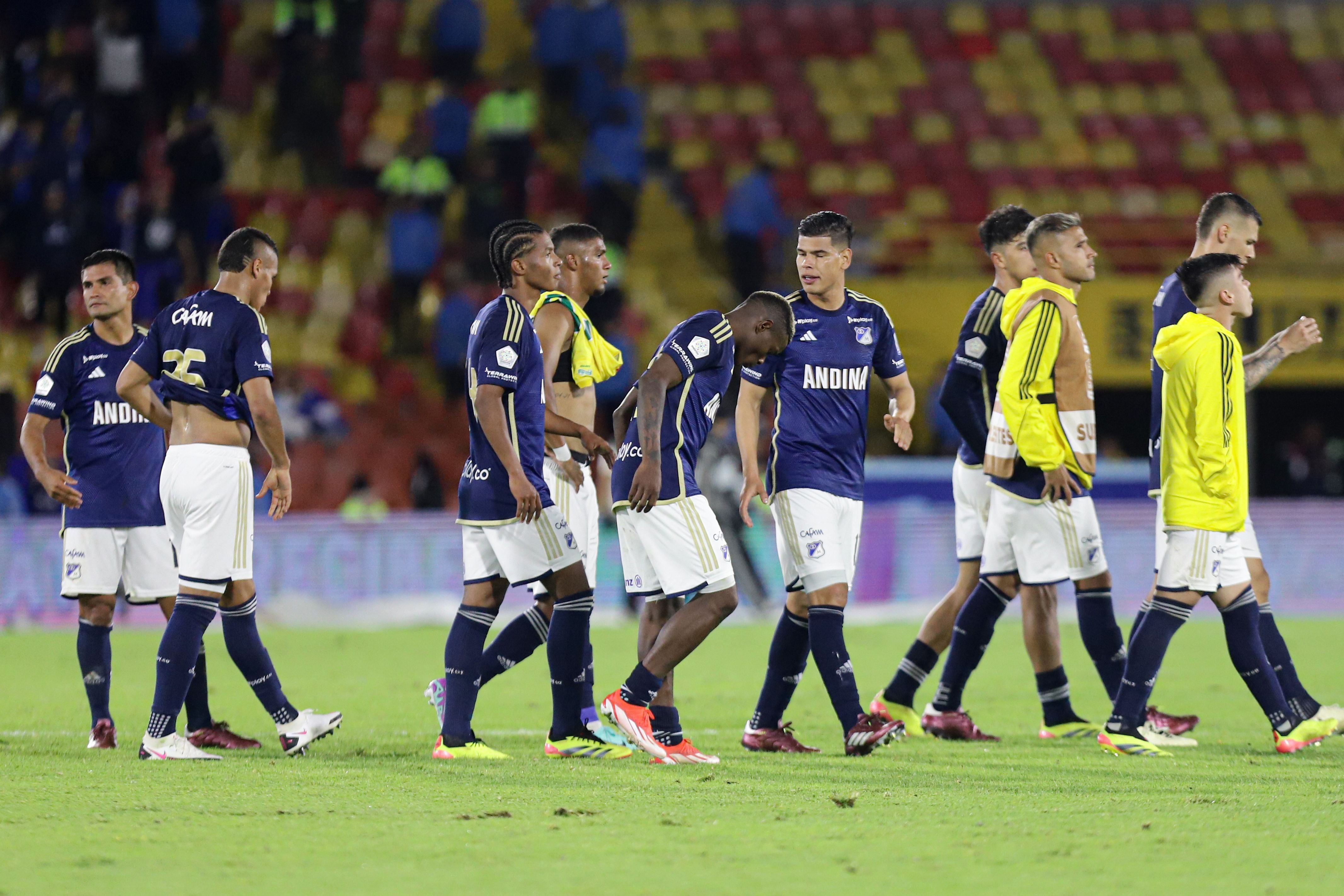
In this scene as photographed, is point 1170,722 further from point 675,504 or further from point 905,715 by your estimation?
point 675,504

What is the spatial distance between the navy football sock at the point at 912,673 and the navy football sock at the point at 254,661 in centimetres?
264

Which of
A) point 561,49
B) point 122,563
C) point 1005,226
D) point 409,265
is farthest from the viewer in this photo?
point 561,49

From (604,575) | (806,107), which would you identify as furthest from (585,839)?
(806,107)

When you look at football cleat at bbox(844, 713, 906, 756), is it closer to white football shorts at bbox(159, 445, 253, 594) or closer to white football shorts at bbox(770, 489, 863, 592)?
white football shorts at bbox(770, 489, 863, 592)

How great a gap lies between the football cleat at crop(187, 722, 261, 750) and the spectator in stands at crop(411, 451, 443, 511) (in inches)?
303

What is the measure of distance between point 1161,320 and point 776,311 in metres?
1.67

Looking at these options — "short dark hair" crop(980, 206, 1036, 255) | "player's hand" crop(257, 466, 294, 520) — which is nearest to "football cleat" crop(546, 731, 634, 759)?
"player's hand" crop(257, 466, 294, 520)

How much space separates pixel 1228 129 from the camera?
A: 71.4 feet

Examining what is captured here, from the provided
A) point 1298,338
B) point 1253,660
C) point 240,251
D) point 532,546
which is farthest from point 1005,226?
point 240,251

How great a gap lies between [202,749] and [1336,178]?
18.1 m

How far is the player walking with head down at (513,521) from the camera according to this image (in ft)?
20.4

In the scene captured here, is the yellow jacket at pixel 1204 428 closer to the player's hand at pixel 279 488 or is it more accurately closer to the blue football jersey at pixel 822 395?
the blue football jersey at pixel 822 395

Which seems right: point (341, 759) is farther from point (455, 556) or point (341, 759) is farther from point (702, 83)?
point (702, 83)

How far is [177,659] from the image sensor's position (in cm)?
628
